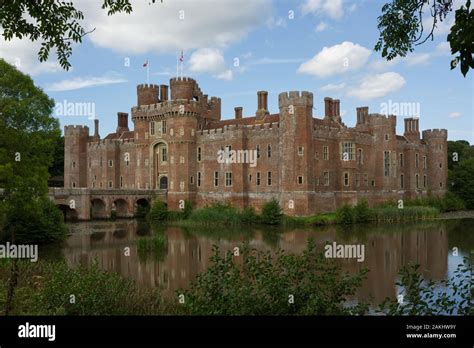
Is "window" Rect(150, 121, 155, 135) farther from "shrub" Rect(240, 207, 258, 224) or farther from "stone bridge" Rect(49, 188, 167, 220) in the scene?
"shrub" Rect(240, 207, 258, 224)

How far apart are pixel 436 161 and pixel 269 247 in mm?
38367

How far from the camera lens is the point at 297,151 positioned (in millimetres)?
39125

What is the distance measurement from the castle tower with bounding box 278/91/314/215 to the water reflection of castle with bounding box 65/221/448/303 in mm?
6030

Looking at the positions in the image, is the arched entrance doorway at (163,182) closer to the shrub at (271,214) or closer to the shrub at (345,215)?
the shrub at (271,214)

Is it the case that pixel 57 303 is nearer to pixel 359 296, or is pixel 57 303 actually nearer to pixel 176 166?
pixel 359 296

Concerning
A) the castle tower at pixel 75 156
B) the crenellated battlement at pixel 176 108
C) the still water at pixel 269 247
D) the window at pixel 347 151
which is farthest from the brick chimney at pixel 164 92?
the window at pixel 347 151

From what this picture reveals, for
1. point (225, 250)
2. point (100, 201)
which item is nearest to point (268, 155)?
point (100, 201)

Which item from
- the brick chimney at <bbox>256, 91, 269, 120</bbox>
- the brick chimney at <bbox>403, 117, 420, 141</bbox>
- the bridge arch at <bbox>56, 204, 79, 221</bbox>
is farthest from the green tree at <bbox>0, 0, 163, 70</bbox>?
the brick chimney at <bbox>403, 117, 420, 141</bbox>

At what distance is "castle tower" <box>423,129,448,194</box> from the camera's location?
180 feet

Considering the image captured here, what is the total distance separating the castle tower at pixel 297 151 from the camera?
3862cm

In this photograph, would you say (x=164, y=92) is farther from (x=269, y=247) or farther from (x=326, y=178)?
(x=269, y=247)
